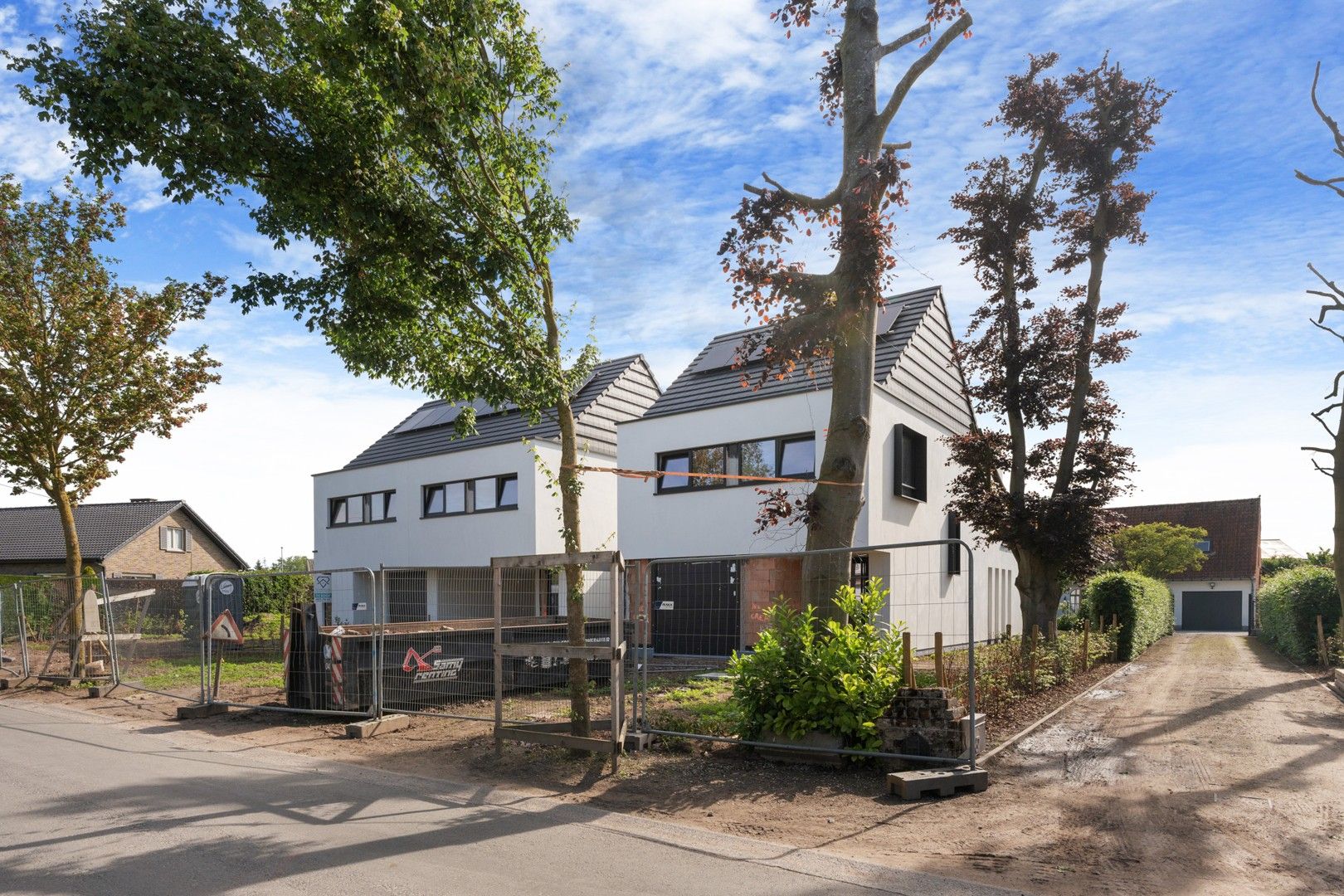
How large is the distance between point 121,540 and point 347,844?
1673 inches

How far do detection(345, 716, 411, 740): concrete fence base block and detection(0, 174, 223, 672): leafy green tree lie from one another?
878 cm

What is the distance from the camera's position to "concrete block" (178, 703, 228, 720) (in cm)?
1156

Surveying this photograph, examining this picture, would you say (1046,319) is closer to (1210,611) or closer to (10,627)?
(10,627)

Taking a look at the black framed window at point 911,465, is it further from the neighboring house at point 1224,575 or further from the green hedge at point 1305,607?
the neighboring house at point 1224,575

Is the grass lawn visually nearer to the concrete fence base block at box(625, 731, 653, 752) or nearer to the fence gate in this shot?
A: the fence gate

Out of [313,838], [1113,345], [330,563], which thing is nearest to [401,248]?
[313,838]

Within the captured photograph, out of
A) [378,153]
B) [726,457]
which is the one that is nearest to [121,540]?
[726,457]

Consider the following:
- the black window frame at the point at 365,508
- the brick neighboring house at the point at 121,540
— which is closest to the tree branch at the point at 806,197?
the black window frame at the point at 365,508

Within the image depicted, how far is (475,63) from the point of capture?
8.69 meters

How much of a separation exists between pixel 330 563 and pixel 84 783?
2271cm

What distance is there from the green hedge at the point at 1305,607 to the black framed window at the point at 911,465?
8461 millimetres

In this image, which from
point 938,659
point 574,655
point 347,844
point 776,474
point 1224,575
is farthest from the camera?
point 1224,575

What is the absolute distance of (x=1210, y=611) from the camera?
4628 centimetres

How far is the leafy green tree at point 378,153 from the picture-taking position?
25.4 feet
